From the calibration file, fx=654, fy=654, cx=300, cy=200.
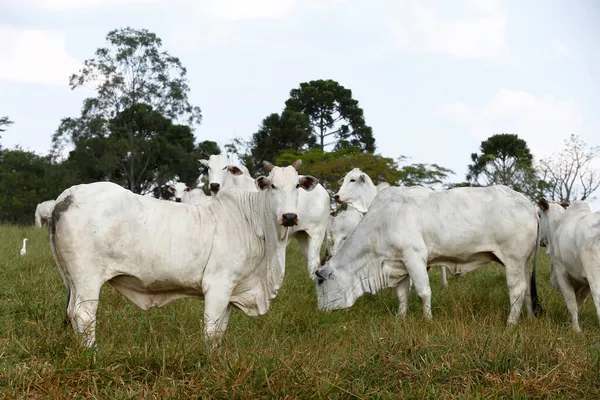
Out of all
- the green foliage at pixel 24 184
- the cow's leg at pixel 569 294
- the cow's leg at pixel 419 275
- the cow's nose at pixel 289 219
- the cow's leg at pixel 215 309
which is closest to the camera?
the cow's leg at pixel 215 309

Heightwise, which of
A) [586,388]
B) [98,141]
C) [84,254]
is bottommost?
[586,388]

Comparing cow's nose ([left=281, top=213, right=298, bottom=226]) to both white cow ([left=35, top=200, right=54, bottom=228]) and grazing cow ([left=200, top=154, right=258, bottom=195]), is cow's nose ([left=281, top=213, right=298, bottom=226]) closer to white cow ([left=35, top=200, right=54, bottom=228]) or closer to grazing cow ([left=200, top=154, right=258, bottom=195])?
grazing cow ([left=200, top=154, right=258, bottom=195])

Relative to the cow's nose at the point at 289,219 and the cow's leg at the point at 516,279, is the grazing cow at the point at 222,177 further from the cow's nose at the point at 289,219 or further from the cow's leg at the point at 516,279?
the cow's nose at the point at 289,219

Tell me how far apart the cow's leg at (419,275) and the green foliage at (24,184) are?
3800 cm

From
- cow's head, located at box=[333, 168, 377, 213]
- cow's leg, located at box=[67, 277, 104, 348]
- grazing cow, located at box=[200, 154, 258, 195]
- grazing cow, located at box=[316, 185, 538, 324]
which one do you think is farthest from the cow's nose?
cow's head, located at box=[333, 168, 377, 213]

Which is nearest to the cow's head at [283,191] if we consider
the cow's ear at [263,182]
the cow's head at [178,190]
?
the cow's ear at [263,182]

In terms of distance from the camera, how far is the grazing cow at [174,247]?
5.44 metres

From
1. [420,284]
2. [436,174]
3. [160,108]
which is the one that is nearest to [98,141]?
[160,108]

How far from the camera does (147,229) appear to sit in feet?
18.5

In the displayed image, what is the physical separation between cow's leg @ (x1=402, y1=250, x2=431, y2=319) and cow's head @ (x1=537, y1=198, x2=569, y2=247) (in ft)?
6.46

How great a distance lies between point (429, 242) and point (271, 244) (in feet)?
9.07

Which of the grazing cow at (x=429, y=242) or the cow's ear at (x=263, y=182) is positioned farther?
the grazing cow at (x=429, y=242)

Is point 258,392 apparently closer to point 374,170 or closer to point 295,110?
point 374,170

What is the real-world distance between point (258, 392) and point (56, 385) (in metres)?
1.29
